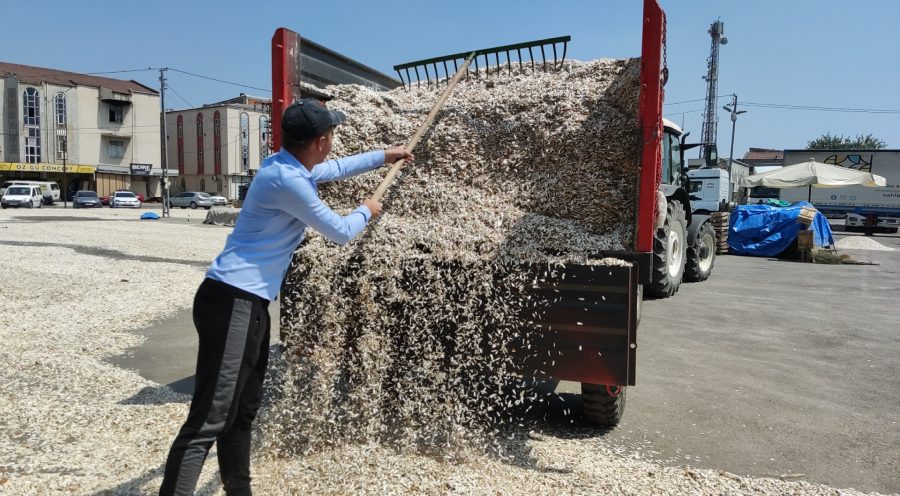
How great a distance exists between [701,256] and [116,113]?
170 feet

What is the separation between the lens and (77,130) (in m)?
47.4

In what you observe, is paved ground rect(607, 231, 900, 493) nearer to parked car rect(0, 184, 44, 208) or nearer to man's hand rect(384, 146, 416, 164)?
man's hand rect(384, 146, 416, 164)

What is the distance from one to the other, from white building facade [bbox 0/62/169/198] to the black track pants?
51157 millimetres

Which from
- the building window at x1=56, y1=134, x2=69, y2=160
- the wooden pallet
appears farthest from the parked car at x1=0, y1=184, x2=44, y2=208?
the wooden pallet

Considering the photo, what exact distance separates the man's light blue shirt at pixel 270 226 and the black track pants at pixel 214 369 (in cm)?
6

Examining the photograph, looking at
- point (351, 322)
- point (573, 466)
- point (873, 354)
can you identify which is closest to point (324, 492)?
point (351, 322)

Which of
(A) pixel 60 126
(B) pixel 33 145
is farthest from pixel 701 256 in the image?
(B) pixel 33 145

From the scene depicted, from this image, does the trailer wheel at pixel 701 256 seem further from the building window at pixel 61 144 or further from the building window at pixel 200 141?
the building window at pixel 200 141

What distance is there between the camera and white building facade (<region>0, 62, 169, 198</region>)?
1807 inches

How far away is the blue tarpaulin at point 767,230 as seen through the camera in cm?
1363

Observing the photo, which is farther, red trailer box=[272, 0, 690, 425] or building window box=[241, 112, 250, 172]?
building window box=[241, 112, 250, 172]

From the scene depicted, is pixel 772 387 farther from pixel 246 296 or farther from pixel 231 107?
pixel 231 107

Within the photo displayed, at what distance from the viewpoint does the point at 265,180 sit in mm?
2150

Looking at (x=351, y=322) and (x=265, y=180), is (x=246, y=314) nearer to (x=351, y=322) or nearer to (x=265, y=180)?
(x=265, y=180)
